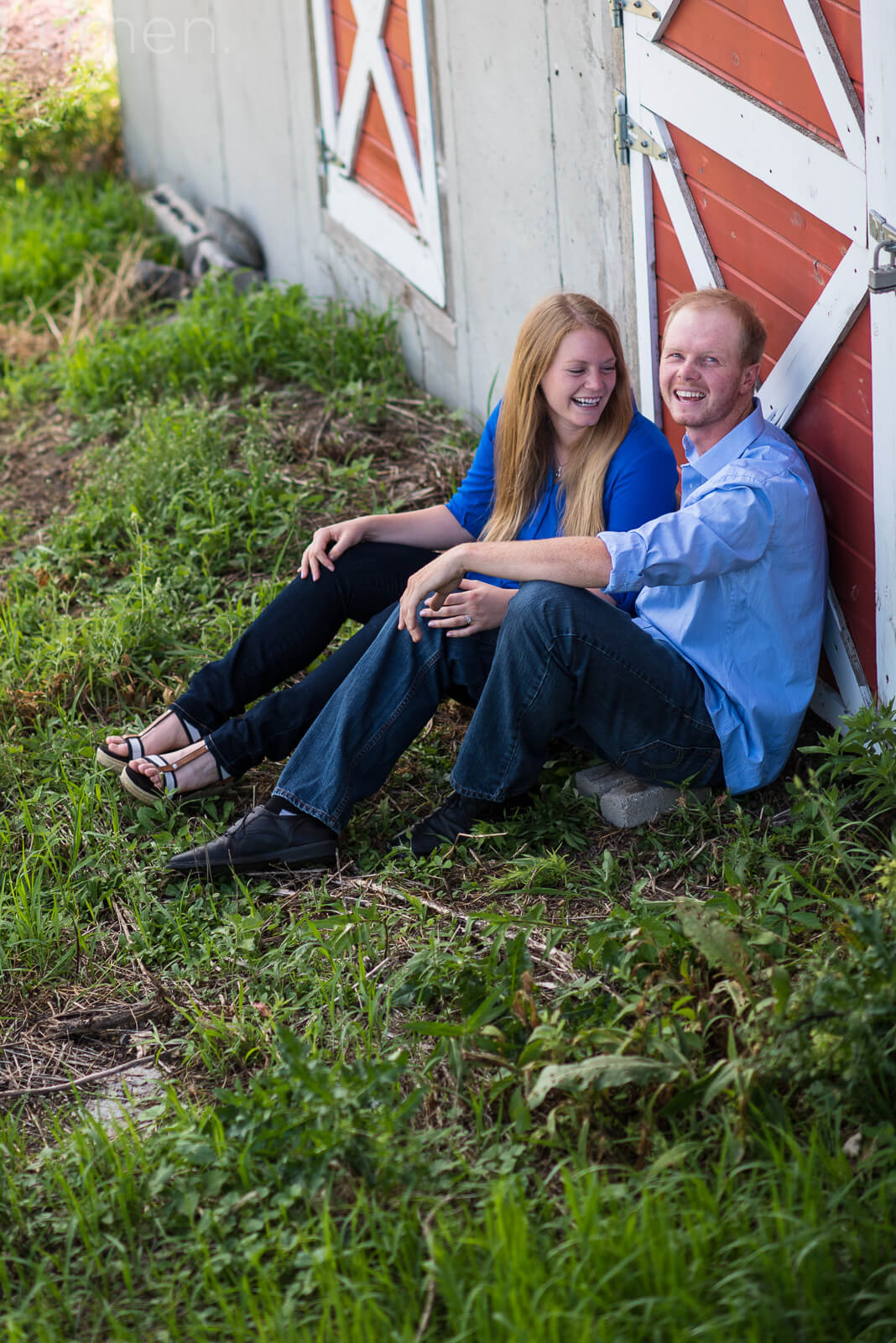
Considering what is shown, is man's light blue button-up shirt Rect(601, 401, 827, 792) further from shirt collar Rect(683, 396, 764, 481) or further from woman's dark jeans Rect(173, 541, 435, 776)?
woman's dark jeans Rect(173, 541, 435, 776)

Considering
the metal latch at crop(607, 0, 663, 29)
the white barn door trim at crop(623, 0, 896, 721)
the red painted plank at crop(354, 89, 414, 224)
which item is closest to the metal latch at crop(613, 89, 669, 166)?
the white barn door trim at crop(623, 0, 896, 721)

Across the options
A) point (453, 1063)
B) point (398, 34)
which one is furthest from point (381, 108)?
point (453, 1063)

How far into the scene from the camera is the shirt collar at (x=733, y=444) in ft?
9.32

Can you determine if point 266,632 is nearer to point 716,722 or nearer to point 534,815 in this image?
point 534,815

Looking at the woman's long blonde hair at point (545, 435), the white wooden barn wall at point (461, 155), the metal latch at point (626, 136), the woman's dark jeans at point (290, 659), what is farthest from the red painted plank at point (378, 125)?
the woman's dark jeans at point (290, 659)

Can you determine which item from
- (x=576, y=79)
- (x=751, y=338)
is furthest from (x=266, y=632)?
(x=576, y=79)

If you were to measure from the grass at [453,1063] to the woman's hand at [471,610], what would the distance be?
504mm

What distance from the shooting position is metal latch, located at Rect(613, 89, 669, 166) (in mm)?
3523

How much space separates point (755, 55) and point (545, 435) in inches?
39.3

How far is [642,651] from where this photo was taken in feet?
9.18

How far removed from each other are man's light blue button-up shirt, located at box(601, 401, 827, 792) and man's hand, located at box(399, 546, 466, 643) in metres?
0.39

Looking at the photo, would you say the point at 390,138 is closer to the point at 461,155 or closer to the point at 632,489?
the point at 461,155

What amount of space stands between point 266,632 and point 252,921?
837 millimetres

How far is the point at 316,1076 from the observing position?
84.4 inches
